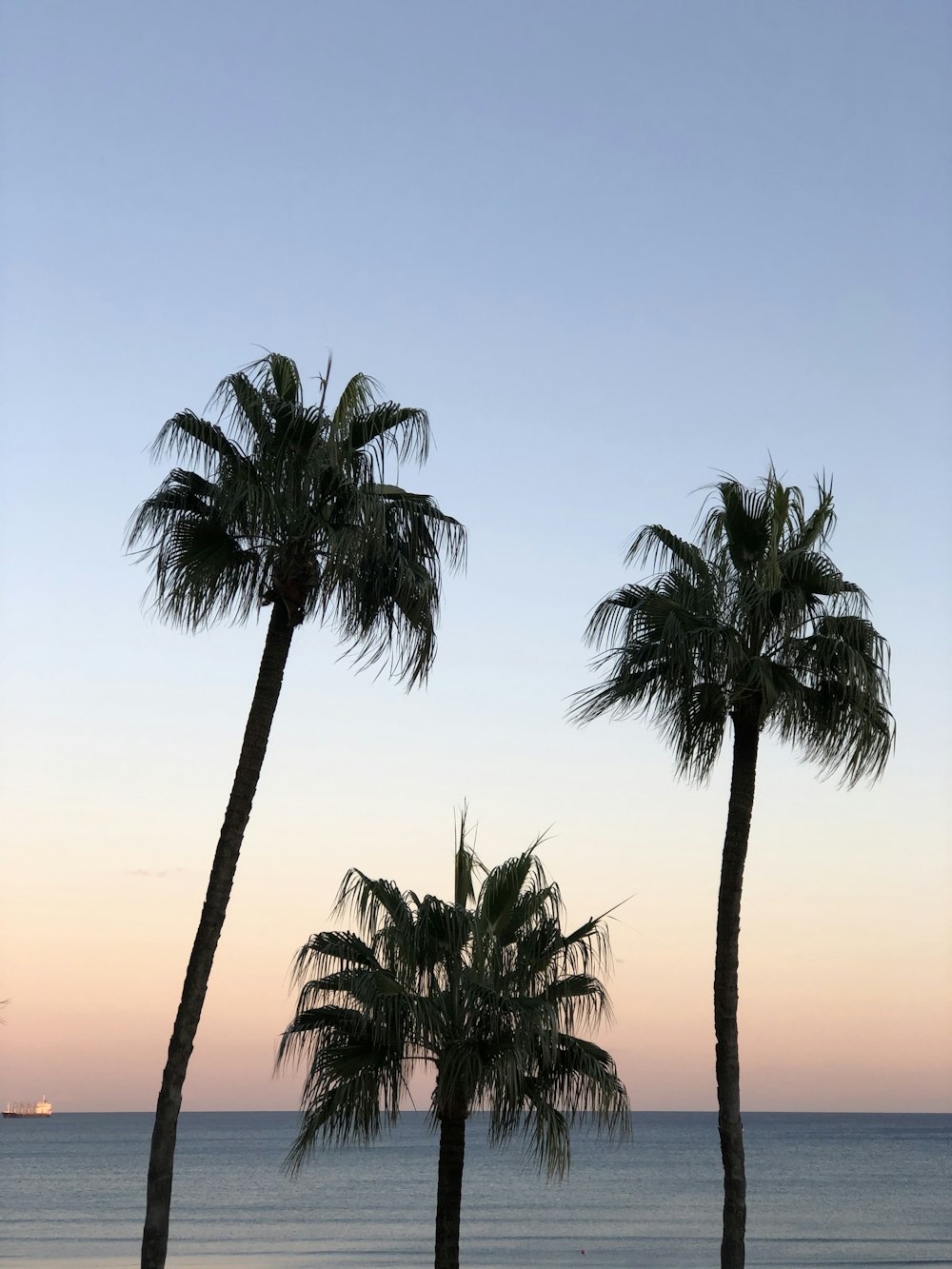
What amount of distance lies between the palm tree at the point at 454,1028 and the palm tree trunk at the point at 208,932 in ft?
4.41

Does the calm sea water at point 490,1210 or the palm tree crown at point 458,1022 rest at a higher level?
the palm tree crown at point 458,1022

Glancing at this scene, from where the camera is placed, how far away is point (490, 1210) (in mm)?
63219

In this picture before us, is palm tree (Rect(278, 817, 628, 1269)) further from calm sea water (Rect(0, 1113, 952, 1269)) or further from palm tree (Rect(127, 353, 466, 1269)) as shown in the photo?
calm sea water (Rect(0, 1113, 952, 1269))

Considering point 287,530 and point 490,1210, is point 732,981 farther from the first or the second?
point 490,1210

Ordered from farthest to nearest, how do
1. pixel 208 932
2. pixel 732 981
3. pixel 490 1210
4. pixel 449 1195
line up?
pixel 490 1210
pixel 449 1195
pixel 732 981
pixel 208 932

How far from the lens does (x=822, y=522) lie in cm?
1733

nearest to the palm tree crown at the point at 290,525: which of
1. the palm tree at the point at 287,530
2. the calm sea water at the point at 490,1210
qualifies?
the palm tree at the point at 287,530

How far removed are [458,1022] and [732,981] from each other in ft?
10.3

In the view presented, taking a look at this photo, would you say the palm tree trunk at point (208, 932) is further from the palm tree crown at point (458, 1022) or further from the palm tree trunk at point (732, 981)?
the palm tree trunk at point (732, 981)

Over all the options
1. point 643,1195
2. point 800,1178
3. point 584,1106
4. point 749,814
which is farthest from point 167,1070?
point 800,1178

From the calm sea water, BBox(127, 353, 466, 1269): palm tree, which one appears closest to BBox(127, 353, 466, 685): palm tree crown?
BBox(127, 353, 466, 1269): palm tree

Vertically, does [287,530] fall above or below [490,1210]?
above

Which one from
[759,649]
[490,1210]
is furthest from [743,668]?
[490,1210]

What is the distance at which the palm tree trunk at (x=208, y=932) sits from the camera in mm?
14594
